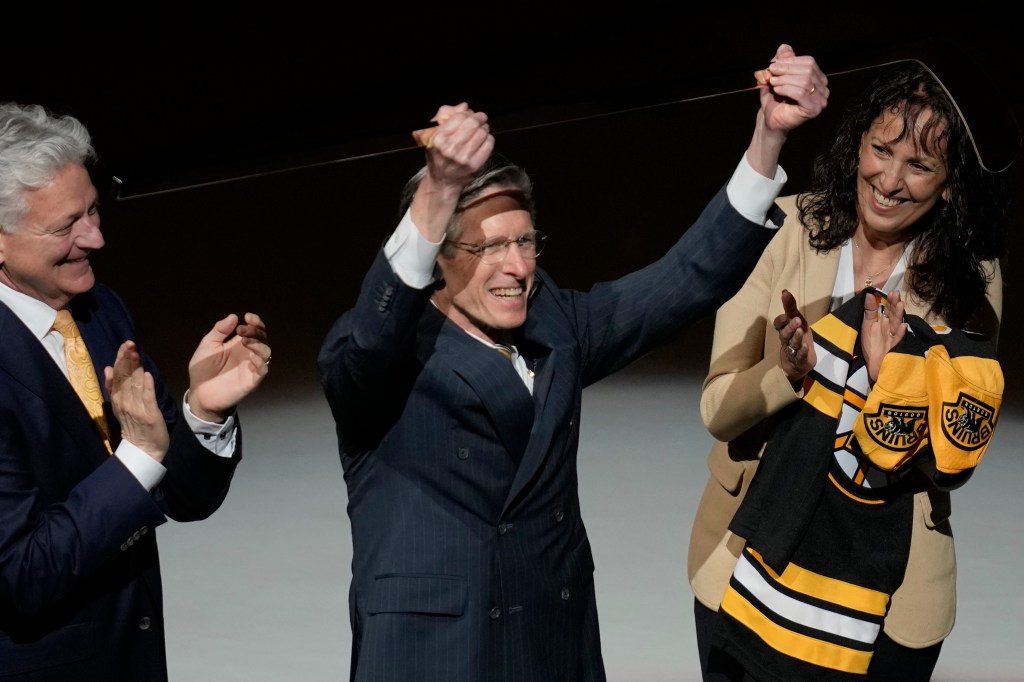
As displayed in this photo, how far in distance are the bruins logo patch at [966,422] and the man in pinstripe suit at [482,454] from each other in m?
0.43

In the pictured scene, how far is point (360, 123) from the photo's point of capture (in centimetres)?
561

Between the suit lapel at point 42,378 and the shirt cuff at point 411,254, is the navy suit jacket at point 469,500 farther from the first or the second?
the suit lapel at point 42,378

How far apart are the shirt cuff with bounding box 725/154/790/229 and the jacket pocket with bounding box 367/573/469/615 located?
2.14 ft

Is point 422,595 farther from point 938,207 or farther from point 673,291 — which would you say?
point 938,207

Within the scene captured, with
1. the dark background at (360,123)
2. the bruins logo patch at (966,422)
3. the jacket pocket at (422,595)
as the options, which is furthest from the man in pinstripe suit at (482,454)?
the dark background at (360,123)

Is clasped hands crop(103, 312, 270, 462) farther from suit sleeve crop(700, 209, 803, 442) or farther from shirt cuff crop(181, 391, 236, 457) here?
suit sleeve crop(700, 209, 803, 442)

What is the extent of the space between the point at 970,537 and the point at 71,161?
2.91 metres

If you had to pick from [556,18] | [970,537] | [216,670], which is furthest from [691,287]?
[556,18]

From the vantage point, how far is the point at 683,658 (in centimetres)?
356

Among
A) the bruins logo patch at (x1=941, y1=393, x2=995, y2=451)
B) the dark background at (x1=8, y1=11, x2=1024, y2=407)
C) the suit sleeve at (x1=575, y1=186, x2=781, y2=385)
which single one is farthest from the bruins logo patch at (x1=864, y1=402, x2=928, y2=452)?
the dark background at (x1=8, y1=11, x2=1024, y2=407)

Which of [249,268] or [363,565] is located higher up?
[249,268]

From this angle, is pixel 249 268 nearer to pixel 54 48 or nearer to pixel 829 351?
pixel 54 48

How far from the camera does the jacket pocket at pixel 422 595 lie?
6.48ft

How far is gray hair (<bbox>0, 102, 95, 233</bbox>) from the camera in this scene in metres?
2.05
